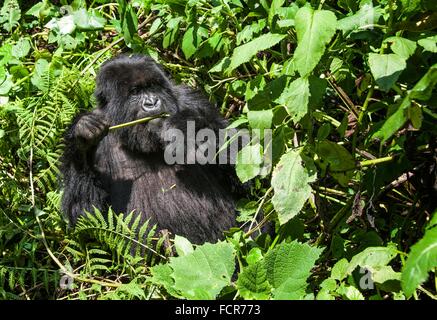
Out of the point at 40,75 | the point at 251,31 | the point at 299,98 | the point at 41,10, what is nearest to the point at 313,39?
the point at 299,98

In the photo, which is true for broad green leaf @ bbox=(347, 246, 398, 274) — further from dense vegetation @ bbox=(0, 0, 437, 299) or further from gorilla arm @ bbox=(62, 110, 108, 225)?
gorilla arm @ bbox=(62, 110, 108, 225)

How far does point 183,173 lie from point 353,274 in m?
1.33

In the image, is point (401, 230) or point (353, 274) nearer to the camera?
point (353, 274)

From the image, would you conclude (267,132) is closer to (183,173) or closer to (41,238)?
(183,173)

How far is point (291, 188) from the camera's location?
2512 millimetres

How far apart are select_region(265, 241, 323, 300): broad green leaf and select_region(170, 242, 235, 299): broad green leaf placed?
139 mm

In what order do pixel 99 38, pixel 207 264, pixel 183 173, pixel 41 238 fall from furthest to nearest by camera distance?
pixel 99 38, pixel 183 173, pixel 41 238, pixel 207 264

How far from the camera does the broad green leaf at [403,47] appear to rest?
2.33m

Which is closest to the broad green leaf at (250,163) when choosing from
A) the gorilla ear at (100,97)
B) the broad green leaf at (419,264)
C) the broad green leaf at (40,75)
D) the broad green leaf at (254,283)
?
the broad green leaf at (254,283)

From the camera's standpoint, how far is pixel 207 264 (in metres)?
2.47

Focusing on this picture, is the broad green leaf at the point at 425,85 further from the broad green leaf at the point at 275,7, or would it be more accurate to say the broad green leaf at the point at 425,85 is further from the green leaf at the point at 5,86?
the green leaf at the point at 5,86

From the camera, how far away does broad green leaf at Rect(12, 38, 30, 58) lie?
411cm

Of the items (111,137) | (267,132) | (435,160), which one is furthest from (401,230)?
(111,137)

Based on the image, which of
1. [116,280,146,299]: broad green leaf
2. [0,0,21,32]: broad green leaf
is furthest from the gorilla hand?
[0,0,21,32]: broad green leaf
